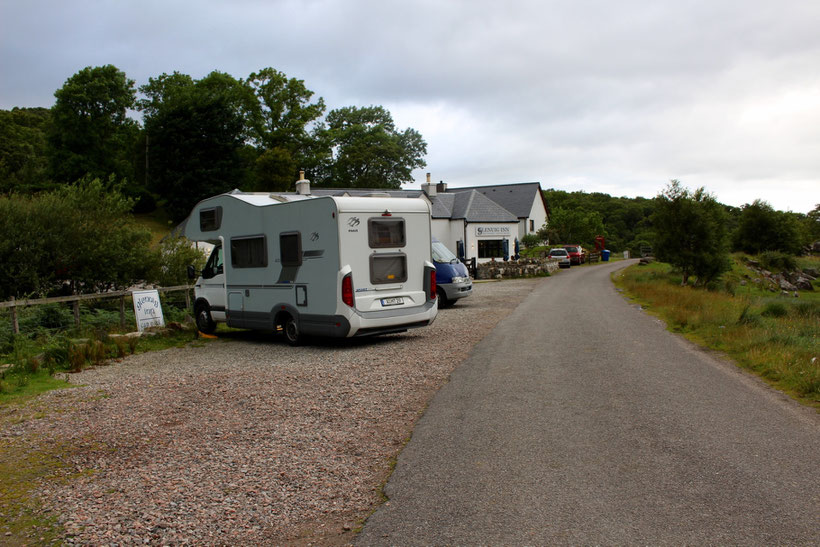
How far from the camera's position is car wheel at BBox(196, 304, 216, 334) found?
1466cm

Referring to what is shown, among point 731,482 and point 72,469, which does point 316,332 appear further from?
point 731,482

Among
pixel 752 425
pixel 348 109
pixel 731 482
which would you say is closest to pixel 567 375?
pixel 752 425

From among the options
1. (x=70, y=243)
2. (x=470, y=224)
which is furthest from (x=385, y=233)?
(x=470, y=224)

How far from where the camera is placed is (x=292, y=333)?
12.6 meters

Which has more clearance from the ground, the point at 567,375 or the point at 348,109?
the point at 348,109

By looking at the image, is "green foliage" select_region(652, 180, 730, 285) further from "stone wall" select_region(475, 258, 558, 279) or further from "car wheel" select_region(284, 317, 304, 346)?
"car wheel" select_region(284, 317, 304, 346)

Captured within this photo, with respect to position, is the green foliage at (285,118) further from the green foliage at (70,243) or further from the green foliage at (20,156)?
the green foliage at (70,243)

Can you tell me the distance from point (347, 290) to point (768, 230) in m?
50.2

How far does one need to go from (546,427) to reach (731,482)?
6.17 ft

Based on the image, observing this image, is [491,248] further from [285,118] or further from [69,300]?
[69,300]

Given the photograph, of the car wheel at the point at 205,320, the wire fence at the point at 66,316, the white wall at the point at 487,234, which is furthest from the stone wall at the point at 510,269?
the car wheel at the point at 205,320

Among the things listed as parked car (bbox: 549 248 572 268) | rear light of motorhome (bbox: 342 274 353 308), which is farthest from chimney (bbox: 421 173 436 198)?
rear light of motorhome (bbox: 342 274 353 308)

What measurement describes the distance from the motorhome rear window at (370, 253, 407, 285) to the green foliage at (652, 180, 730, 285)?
19.6 meters

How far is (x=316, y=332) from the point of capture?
39.3 ft
